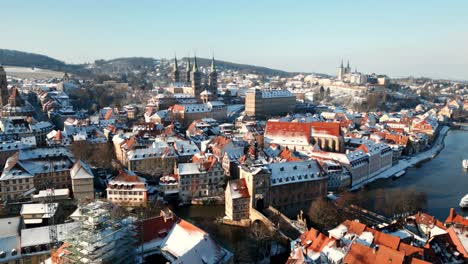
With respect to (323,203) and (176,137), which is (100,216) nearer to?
(323,203)

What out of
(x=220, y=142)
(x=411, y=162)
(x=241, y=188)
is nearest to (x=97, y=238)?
(x=241, y=188)

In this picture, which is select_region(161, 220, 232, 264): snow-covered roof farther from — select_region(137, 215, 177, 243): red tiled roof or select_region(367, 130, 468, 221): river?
select_region(367, 130, 468, 221): river

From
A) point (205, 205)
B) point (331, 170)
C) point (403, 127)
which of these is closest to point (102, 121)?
point (205, 205)

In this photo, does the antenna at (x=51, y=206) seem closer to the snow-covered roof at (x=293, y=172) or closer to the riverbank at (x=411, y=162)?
the snow-covered roof at (x=293, y=172)

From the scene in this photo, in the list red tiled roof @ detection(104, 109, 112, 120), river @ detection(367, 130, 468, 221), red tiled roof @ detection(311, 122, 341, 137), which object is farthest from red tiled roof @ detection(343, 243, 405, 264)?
red tiled roof @ detection(104, 109, 112, 120)

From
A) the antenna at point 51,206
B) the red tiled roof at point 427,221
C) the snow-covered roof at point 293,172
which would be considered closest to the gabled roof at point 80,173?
the antenna at point 51,206

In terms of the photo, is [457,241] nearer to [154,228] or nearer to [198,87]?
[154,228]
